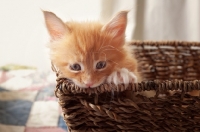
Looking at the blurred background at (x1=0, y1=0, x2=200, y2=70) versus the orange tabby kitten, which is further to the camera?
the blurred background at (x1=0, y1=0, x2=200, y2=70)

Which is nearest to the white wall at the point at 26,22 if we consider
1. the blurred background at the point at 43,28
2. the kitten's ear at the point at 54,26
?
the blurred background at the point at 43,28

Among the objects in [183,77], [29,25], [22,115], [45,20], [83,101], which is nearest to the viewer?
[83,101]

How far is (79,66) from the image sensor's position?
0.91 m

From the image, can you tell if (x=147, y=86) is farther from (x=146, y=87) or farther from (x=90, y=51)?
(x=90, y=51)

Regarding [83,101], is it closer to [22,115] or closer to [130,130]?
[130,130]

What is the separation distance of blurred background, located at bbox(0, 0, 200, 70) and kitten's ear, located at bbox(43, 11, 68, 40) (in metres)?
0.70

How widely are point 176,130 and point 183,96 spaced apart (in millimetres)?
115

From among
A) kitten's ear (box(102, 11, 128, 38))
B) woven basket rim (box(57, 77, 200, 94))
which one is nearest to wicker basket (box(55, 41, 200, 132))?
woven basket rim (box(57, 77, 200, 94))

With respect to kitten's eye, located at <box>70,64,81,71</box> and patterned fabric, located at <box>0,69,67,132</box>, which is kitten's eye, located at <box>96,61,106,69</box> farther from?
patterned fabric, located at <box>0,69,67,132</box>

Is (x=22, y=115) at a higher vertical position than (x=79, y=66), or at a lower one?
lower

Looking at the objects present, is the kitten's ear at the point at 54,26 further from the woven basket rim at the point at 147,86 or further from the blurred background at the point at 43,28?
the blurred background at the point at 43,28

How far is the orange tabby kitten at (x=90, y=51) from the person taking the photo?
0.89 metres

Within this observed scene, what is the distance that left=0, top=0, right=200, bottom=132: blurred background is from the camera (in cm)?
164

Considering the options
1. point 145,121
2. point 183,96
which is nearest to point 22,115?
point 145,121
